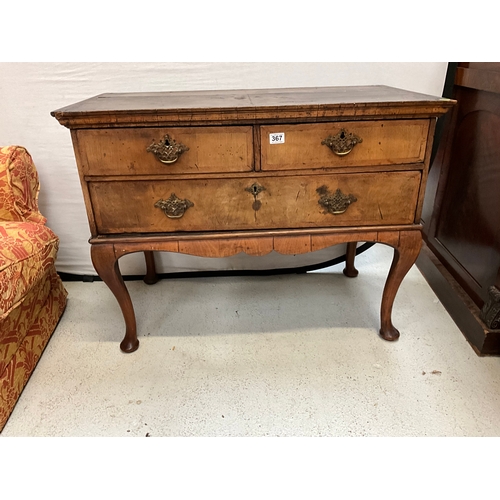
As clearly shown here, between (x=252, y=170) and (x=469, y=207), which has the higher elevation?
(x=252, y=170)

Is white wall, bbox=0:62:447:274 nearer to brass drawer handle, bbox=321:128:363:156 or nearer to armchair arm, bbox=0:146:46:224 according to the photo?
armchair arm, bbox=0:146:46:224

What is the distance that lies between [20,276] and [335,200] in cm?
97

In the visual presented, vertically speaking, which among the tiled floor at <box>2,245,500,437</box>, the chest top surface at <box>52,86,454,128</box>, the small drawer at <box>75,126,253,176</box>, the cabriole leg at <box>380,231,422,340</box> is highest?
the chest top surface at <box>52,86,454,128</box>

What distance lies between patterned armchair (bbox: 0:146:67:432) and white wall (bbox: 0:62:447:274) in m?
0.28

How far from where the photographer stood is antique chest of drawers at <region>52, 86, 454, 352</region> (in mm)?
1118

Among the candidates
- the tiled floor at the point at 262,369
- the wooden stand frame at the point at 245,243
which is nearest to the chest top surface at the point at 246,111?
the wooden stand frame at the point at 245,243

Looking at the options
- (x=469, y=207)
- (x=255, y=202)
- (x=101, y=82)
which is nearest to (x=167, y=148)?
(x=255, y=202)

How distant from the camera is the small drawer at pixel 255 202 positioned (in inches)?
47.1

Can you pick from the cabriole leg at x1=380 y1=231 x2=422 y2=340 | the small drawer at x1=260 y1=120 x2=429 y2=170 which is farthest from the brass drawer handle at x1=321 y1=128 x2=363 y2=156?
the cabriole leg at x1=380 y1=231 x2=422 y2=340

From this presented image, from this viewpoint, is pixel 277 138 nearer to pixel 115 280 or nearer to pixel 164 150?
pixel 164 150

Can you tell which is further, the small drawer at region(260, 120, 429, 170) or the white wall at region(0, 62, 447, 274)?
the white wall at region(0, 62, 447, 274)

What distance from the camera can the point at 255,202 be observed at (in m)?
1.22

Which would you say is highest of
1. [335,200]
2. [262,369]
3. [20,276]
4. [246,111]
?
[246,111]
